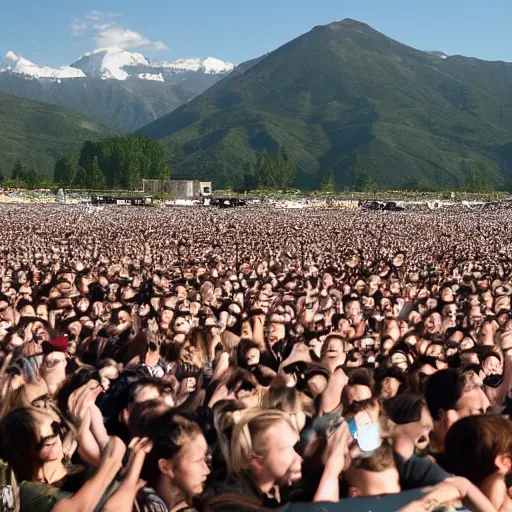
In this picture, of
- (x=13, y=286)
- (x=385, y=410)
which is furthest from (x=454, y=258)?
(x=385, y=410)

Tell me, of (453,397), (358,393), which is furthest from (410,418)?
(453,397)

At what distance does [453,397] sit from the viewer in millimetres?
7297

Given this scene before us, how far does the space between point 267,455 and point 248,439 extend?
0.53 ft

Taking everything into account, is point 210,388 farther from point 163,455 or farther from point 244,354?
point 163,455

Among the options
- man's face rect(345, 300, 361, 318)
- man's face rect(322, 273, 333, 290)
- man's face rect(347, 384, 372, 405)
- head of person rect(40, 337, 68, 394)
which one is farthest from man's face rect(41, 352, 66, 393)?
man's face rect(322, 273, 333, 290)

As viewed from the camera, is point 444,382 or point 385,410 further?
point 444,382

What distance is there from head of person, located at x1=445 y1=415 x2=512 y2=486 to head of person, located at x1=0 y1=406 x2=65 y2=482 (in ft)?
9.42

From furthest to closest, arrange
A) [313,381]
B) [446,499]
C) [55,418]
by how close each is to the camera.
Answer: [313,381]
[55,418]
[446,499]

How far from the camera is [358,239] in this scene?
40.4 m

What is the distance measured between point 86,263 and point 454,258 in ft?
Answer: 45.8

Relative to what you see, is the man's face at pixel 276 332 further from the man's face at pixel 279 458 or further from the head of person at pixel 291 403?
the man's face at pixel 279 458

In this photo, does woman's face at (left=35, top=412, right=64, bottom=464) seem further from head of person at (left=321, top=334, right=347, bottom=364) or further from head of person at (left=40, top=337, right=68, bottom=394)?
head of person at (left=321, top=334, right=347, bottom=364)

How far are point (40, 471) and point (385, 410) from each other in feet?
8.88

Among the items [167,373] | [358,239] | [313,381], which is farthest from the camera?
[358,239]
